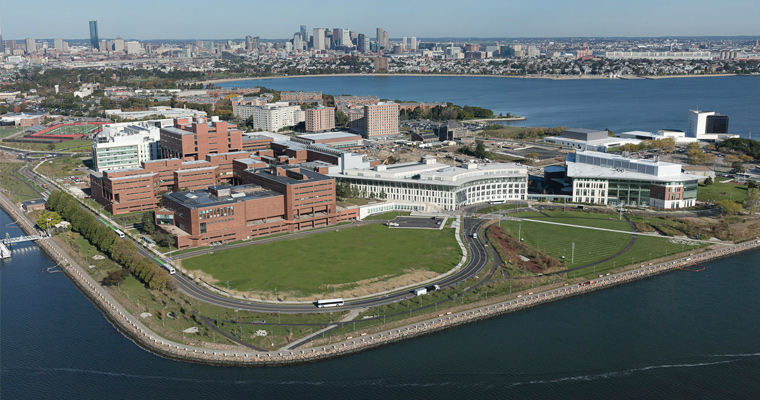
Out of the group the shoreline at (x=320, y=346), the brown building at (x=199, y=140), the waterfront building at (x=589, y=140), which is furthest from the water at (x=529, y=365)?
the waterfront building at (x=589, y=140)

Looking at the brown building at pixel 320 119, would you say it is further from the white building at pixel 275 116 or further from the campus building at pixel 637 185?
the campus building at pixel 637 185

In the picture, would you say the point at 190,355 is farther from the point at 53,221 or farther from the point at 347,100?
the point at 347,100

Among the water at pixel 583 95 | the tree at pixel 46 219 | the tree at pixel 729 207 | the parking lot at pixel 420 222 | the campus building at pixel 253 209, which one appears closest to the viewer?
the campus building at pixel 253 209

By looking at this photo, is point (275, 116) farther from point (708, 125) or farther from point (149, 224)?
point (708, 125)

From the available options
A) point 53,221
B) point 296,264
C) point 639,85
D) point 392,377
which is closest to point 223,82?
point 639,85

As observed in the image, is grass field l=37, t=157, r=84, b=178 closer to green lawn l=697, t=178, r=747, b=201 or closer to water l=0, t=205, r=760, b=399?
water l=0, t=205, r=760, b=399
